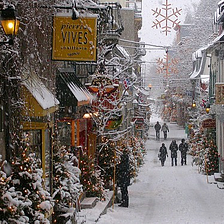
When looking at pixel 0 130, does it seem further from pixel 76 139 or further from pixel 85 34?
pixel 76 139

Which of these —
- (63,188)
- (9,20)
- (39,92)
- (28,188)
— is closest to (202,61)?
(63,188)

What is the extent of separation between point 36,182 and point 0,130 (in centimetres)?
101

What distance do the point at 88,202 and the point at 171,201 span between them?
17.2 feet

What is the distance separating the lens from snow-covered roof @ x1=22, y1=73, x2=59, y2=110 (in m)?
10.4

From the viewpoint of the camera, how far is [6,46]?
30.0 feet

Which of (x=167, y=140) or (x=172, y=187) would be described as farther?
(x=167, y=140)

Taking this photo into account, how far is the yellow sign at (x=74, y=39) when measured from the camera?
443 inches

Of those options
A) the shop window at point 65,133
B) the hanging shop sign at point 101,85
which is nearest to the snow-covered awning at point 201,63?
the hanging shop sign at point 101,85

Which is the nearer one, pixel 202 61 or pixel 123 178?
pixel 123 178

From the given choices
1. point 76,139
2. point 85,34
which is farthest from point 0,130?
point 76,139

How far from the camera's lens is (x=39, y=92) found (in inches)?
429

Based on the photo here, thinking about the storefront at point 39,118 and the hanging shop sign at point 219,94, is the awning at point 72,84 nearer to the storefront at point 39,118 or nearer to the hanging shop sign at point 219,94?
the storefront at point 39,118

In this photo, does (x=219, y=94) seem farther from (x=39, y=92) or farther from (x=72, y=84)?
(x=39, y=92)

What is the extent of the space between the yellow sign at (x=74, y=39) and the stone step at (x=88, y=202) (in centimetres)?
567
